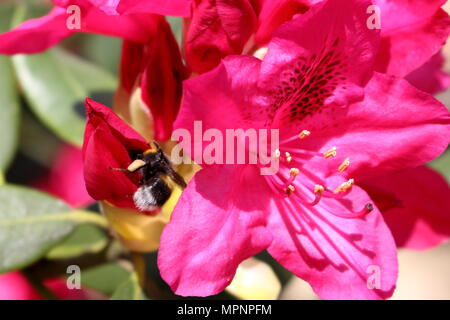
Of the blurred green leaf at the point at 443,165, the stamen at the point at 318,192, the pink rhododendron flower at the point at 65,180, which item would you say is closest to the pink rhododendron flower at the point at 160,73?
the stamen at the point at 318,192

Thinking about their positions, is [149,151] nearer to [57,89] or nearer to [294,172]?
[294,172]

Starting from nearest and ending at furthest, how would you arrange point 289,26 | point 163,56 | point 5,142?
1. point 289,26
2. point 163,56
3. point 5,142

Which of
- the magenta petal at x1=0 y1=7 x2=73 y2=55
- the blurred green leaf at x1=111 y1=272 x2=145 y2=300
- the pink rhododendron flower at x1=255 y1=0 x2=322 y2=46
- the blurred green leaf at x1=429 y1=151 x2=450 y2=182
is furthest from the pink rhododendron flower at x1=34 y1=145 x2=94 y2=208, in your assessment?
the pink rhododendron flower at x1=255 y1=0 x2=322 y2=46

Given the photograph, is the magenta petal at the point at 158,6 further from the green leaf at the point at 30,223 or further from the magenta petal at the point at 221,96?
the green leaf at the point at 30,223

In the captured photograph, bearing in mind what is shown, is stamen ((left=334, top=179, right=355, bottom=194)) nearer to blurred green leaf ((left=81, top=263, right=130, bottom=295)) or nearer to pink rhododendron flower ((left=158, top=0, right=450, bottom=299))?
pink rhododendron flower ((left=158, top=0, right=450, bottom=299))

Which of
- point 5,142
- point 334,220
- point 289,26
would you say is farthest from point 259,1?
point 5,142

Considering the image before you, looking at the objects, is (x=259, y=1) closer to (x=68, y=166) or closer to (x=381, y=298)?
(x=381, y=298)
